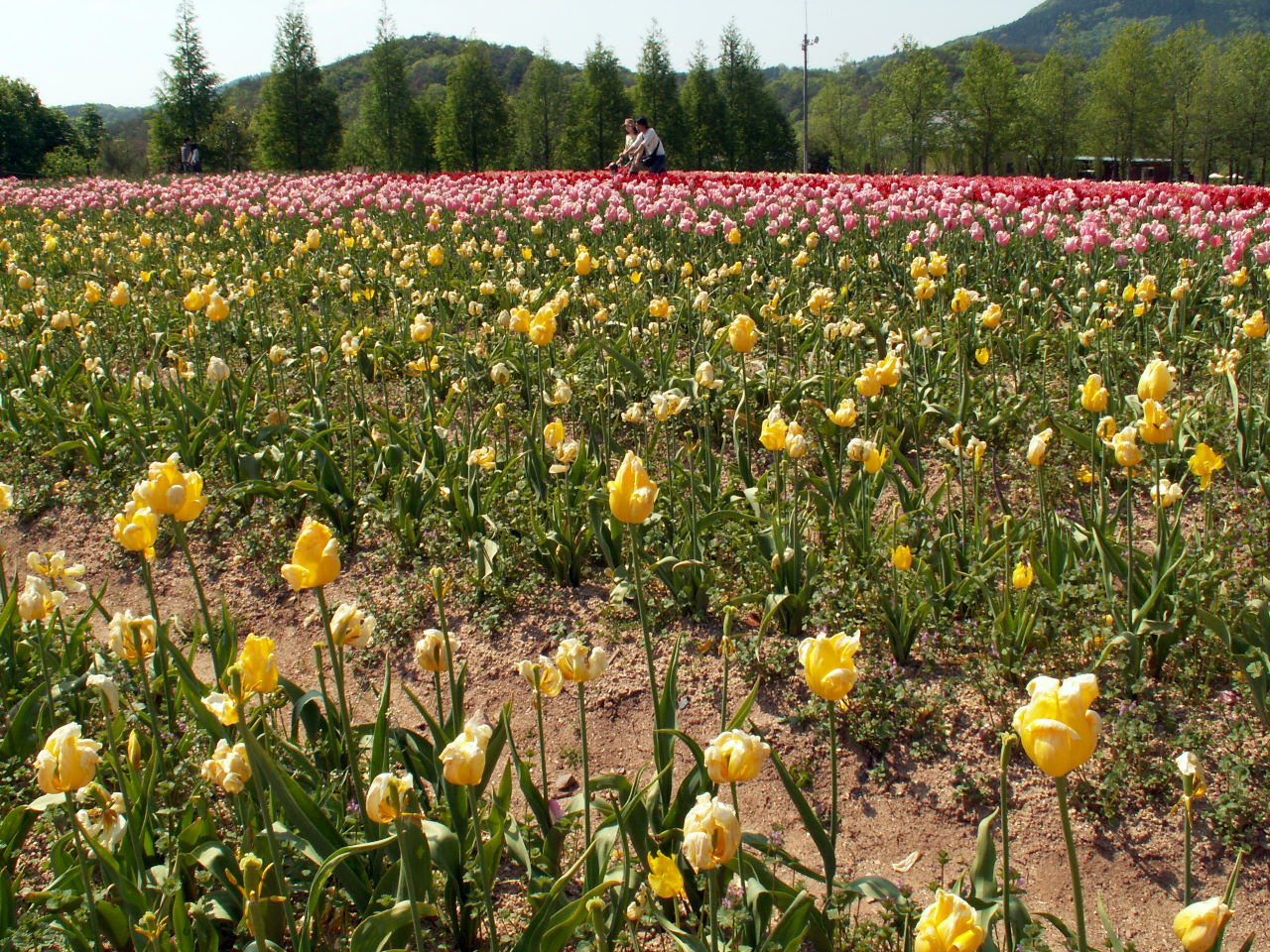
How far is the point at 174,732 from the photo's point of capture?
8.85ft

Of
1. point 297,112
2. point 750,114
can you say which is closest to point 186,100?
point 297,112

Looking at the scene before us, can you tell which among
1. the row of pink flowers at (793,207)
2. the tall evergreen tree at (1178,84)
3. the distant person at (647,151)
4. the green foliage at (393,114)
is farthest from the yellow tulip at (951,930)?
the tall evergreen tree at (1178,84)

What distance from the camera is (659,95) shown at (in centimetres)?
4972

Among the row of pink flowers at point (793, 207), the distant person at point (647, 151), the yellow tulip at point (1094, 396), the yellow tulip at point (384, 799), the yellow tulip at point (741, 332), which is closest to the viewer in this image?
the yellow tulip at point (384, 799)

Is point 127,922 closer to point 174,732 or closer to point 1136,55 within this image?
point 174,732

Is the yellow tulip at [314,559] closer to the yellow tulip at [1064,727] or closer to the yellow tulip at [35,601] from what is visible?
the yellow tulip at [35,601]

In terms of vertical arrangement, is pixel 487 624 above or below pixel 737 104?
below

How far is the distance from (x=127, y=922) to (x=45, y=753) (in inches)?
23.4

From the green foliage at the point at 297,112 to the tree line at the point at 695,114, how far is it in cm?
7

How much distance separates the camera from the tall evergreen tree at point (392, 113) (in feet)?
139

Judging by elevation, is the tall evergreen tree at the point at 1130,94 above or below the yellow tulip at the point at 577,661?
above

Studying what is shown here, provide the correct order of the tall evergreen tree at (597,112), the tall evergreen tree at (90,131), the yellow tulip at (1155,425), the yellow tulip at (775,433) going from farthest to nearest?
the tall evergreen tree at (90,131) → the tall evergreen tree at (597,112) → the yellow tulip at (775,433) → the yellow tulip at (1155,425)

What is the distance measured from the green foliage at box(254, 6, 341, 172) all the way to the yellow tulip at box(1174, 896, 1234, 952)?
156 ft

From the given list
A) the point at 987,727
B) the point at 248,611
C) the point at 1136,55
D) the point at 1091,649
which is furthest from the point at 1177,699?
the point at 1136,55
